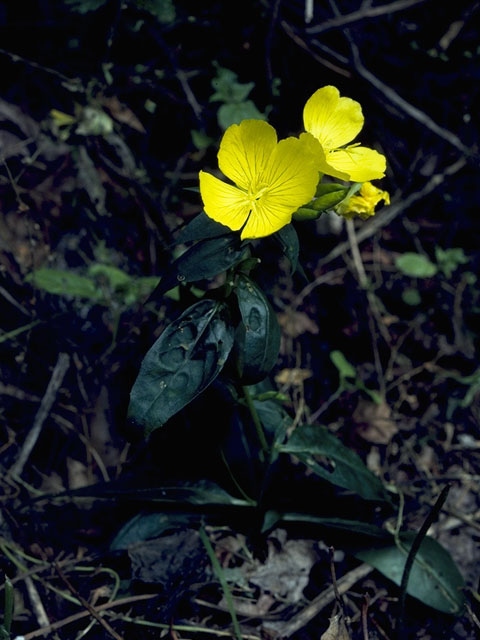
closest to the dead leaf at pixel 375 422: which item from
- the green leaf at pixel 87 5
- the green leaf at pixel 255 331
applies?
the green leaf at pixel 255 331

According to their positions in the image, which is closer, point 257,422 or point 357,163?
point 357,163

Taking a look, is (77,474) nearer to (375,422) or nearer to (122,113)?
(375,422)

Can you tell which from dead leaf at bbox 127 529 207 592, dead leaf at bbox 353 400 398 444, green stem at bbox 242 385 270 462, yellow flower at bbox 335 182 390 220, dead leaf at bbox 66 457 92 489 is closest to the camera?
yellow flower at bbox 335 182 390 220

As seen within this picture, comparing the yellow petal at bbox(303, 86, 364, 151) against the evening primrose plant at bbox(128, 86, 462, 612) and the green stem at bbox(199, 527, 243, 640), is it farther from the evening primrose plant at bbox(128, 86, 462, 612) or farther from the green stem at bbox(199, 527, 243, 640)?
the green stem at bbox(199, 527, 243, 640)

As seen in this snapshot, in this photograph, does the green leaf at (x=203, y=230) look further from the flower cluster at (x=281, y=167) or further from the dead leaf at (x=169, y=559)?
the dead leaf at (x=169, y=559)

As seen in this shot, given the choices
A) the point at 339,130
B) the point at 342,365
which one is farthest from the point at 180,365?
the point at 342,365

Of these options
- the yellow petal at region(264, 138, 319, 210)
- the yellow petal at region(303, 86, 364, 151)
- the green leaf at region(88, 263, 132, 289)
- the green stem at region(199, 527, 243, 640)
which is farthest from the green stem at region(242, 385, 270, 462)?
the green leaf at region(88, 263, 132, 289)
